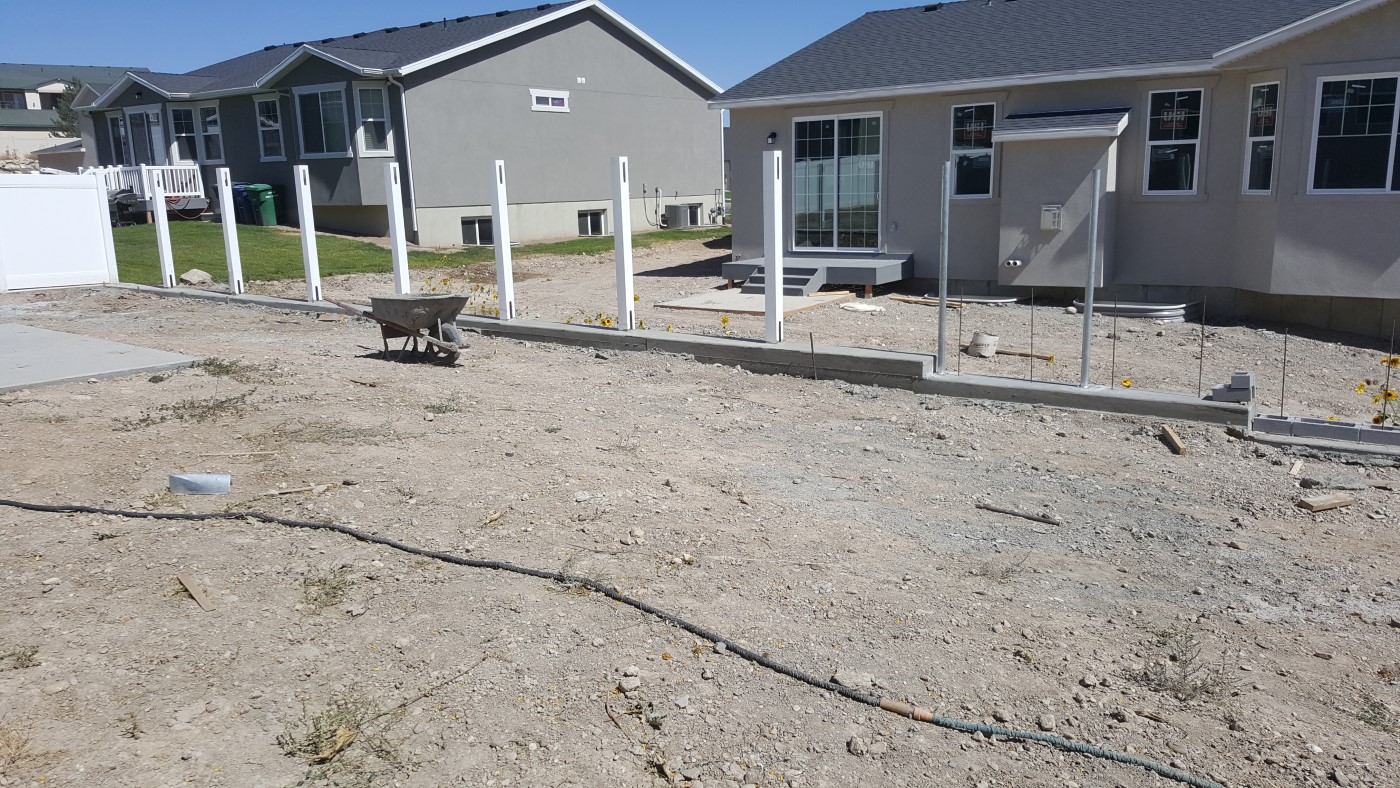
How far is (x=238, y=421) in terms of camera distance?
25.6ft

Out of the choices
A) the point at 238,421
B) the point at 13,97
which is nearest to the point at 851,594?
→ the point at 238,421

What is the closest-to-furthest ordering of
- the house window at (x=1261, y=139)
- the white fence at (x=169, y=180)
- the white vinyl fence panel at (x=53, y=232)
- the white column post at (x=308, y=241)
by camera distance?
Answer: the house window at (x=1261, y=139) < the white column post at (x=308, y=241) < the white vinyl fence panel at (x=53, y=232) < the white fence at (x=169, y=180)

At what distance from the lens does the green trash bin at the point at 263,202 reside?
26938 mm

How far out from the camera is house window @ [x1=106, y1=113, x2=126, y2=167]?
32750 mm

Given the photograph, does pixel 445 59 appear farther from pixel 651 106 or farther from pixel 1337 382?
pixel 1337 382

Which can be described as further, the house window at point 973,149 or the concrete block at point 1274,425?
the house window at point 973,149

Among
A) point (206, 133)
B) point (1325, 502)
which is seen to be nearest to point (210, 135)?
point (206, 133)

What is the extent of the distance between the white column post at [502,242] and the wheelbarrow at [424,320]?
1.78 metres

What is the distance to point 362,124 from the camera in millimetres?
25047

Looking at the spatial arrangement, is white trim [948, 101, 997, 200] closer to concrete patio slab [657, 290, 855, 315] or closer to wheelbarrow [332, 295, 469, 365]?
concrete patio slab [657, 290, 855, 315]

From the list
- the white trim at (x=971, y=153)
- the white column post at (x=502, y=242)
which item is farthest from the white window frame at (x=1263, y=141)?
the white column post at (x=502, y=242)

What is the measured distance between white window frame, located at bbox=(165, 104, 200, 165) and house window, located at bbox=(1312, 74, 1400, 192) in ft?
94.4

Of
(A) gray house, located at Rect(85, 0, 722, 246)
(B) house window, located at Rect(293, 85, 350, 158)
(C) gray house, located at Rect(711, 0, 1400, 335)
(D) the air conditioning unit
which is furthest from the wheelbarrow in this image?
(D) the air conditioning unit

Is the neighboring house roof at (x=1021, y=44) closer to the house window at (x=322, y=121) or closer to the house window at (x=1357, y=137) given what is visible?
the house window at (x=1357, y=137)
